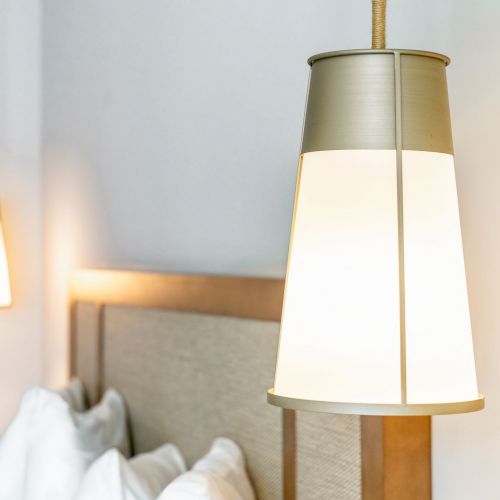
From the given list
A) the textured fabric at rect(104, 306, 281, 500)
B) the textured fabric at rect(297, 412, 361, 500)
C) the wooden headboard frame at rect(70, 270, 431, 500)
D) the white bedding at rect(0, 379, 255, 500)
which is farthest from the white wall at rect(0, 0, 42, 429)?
the textured fabric at rect(297, 412, 361, 500)

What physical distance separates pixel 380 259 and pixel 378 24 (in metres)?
0.26

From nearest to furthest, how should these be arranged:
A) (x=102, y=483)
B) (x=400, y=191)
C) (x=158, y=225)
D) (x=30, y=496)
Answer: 1. (x=400, y=191)
2. (x=102, y=483)
3. (x=30, y=496)
4. (x=158, y=225)

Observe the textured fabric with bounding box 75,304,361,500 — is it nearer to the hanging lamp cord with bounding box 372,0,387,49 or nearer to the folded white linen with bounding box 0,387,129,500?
the folded white linen with bounding box 0,387,129,500

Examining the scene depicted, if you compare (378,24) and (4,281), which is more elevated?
(378,24)

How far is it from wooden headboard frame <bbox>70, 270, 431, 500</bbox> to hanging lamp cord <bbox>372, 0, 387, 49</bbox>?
0.52 meters

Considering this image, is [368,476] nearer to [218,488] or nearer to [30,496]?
[218,488]

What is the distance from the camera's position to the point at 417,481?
→ 120cm

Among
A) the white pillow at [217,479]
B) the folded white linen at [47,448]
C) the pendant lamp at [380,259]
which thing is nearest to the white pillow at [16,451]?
the folded white linen at [47,448]

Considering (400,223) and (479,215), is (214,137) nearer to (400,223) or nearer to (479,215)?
(479,215)

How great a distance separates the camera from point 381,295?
0.84 metres

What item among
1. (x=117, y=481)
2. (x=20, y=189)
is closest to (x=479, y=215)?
(x=117, y=481)

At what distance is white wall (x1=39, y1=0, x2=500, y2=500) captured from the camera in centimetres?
112

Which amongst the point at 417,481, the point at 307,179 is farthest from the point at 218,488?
the point at 307,179

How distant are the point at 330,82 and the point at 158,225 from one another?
3.66ft
